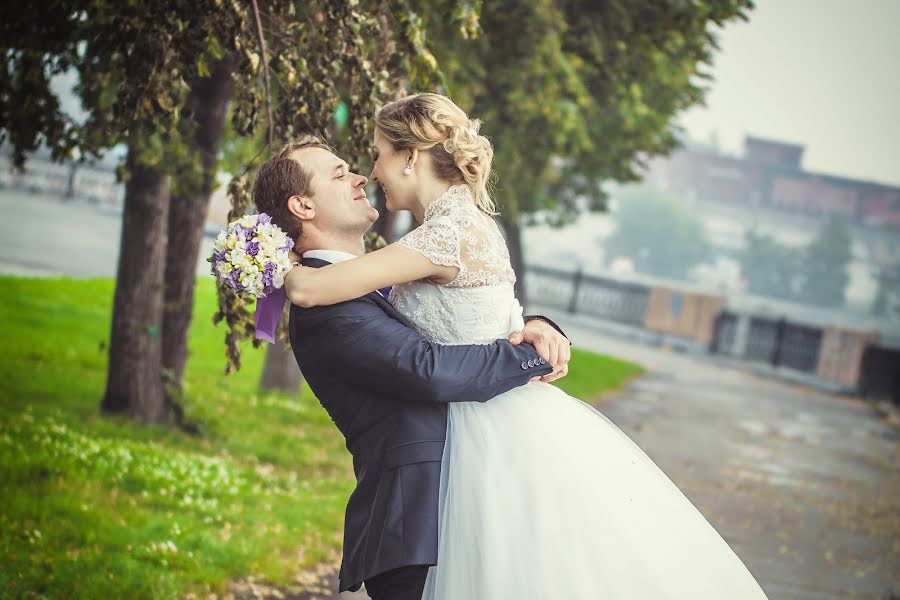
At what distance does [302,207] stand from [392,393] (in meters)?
0.67

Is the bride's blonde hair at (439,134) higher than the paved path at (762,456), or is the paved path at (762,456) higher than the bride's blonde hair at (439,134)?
the bride's blonde hair at (439,134)

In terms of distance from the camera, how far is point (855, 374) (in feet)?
81.5

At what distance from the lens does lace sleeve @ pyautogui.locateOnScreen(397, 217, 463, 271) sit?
2.86 m

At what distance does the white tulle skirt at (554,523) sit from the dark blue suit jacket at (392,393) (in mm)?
86

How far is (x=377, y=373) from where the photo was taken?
279 cm

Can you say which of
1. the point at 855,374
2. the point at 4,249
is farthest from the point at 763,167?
the point at 4,249

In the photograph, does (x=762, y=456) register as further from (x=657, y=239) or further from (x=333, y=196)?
(x=657, y=239)

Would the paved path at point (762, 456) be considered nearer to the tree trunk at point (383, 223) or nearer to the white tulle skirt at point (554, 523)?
the white tulle skirt at point (554, 523)

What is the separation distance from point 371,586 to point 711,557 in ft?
3.49

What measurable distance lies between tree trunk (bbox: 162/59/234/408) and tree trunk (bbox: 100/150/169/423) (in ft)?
0.90

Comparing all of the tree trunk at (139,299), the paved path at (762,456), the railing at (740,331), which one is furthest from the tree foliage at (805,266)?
the tree trunk at (139,299)

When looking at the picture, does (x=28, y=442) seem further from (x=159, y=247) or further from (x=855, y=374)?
(x=855, y=374)

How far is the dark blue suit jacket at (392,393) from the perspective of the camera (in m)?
2.78

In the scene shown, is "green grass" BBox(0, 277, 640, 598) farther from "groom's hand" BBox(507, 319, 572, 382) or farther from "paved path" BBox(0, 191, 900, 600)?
"groom's hand" BBox(507, 319, 572, 382)
